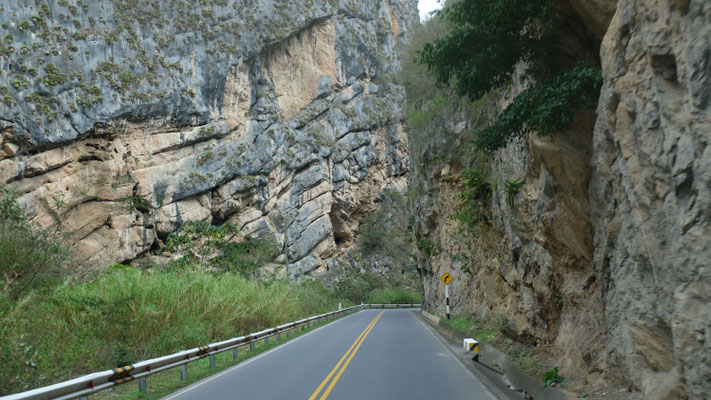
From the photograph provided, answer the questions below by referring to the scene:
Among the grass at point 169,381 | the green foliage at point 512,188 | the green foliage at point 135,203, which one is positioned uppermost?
the green foliage at point 135,203

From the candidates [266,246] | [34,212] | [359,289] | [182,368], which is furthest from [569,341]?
[359,289]

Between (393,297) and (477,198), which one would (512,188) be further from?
(393,297)

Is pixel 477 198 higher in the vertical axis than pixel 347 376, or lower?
higher

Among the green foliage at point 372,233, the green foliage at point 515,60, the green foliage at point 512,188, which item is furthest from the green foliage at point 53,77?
the green foliage at point 512,188

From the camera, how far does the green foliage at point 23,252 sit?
1009 cm

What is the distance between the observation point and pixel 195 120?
5366 centimetres

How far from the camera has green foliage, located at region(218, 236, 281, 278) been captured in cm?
3844

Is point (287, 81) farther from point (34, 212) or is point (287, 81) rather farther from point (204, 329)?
point (204, 329)

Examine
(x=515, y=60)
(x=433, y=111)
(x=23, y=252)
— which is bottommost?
(x=23, y=252)

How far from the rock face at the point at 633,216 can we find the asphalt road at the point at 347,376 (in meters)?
2.43

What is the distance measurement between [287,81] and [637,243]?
65.0m

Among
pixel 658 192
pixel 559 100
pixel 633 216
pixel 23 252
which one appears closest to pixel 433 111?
pixel 559 100

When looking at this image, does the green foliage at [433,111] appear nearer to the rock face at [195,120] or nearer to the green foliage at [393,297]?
the rock face at [195,120]

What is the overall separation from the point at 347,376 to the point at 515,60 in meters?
7.67
